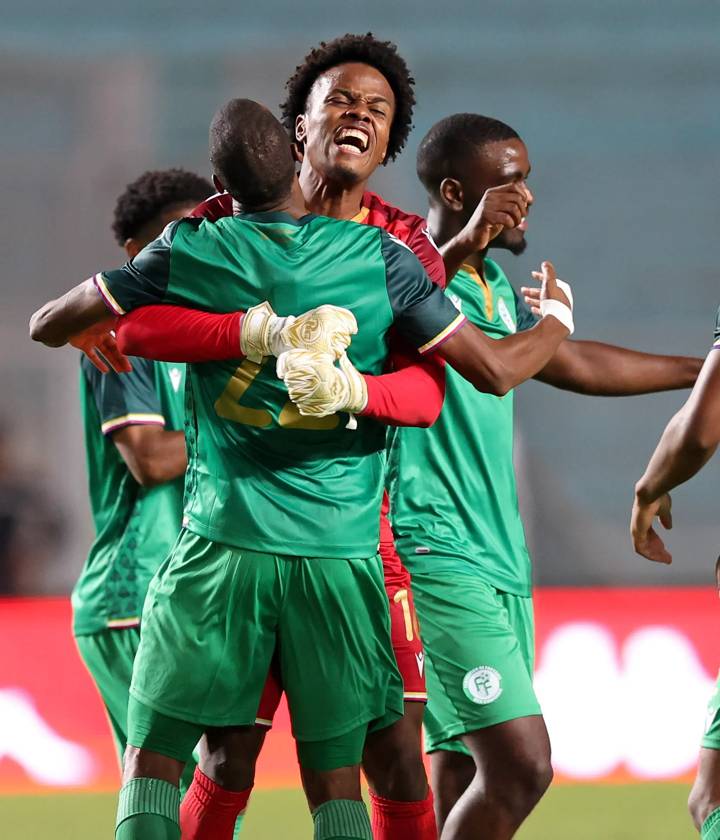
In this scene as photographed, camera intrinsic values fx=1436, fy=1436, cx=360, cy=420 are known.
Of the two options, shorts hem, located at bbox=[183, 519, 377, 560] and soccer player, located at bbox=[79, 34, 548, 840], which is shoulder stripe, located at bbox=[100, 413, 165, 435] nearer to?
soccer player, located at bbox=[79, 34, 548, 840]

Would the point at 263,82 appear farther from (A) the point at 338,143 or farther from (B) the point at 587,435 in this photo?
(A) the point at 338,143

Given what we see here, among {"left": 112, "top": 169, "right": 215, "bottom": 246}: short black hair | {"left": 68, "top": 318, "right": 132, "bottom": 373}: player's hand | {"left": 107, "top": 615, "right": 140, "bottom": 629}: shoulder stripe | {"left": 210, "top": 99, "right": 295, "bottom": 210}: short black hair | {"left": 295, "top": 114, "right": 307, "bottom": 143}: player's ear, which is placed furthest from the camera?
{"left": 112, "top": 169, "right": 215, "bottom": 246}: short black hair

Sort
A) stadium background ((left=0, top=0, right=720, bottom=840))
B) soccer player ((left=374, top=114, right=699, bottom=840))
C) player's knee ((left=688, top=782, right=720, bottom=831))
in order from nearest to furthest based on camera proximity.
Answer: player's knee ((left=688, top=782, right=720, bottom=831))
soccer player ((left=374, top=114, right=699, bottom=840))
stadium background ((left=0, top=0, right=720, bottom=840))

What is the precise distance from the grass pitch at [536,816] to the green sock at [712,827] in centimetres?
181

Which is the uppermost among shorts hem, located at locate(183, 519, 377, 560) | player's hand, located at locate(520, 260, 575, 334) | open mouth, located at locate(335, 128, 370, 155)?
open mouth, located at locate(335, 128, 370, 155)

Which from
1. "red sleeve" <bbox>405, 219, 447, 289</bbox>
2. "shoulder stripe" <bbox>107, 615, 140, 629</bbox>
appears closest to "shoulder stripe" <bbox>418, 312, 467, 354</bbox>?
"red sleeve" <bbox>405, 219, 447, 289</bbox>

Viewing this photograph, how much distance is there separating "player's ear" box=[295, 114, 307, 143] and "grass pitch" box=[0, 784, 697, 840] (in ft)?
8.70

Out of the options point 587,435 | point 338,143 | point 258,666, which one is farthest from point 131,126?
point 258,666

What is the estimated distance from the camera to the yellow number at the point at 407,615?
3188 millimetres

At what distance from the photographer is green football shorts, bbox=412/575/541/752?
11.3 ft

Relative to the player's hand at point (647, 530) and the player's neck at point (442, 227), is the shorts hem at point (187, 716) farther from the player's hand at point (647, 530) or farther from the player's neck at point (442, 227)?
the player's neck at point (442, 227)

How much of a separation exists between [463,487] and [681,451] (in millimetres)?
707

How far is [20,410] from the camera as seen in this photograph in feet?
29.6

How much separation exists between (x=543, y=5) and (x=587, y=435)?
10.1 feet
